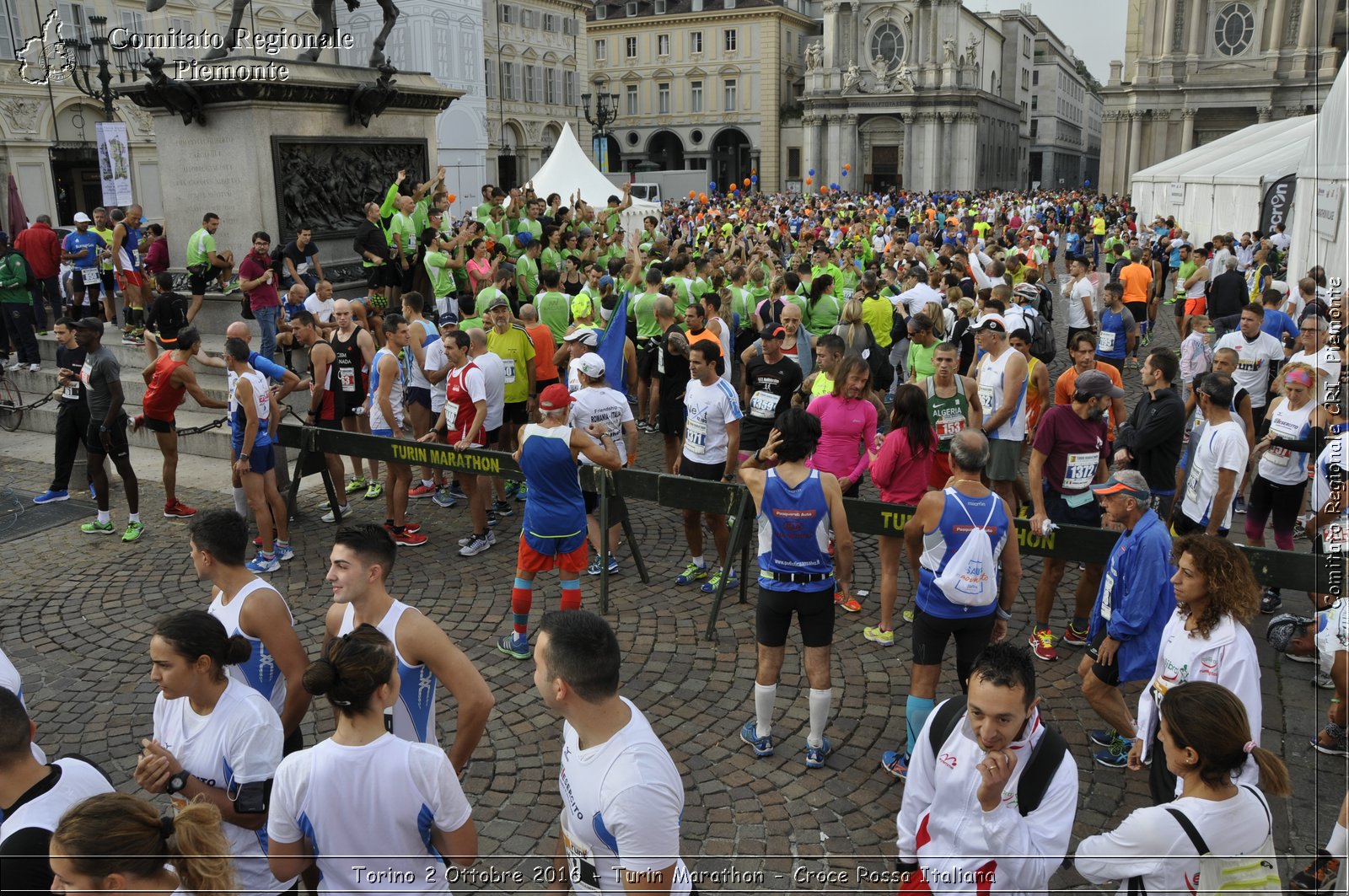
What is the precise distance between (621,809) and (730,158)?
3339 inches

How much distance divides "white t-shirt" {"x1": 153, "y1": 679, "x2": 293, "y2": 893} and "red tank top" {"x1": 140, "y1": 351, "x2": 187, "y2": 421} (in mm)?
5785

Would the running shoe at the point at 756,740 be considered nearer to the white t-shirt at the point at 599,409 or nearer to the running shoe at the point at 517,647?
the running shoe at the point at 517,647

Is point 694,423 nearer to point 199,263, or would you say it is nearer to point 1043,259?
point 199,263

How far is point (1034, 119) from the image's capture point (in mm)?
114750

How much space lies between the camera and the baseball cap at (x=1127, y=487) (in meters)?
4.59

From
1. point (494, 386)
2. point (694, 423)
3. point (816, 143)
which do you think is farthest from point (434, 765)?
point (816, 143)

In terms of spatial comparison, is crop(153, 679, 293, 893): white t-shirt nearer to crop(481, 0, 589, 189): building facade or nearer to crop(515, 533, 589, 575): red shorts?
crop(515, 533, 589, 575): red shorts

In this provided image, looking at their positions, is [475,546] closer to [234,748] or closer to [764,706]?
[764,706]

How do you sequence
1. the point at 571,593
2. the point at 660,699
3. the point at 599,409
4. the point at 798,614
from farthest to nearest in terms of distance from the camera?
the point at 599,409, the point at 571,593, the point at 660,699, the point at 798,614

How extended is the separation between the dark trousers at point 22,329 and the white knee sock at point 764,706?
42.1ft

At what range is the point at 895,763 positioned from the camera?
5062mm

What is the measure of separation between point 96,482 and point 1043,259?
19.3 metres

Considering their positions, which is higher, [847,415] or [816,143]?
[816,143]

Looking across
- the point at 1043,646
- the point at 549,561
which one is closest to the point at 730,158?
the point at 1043,646
